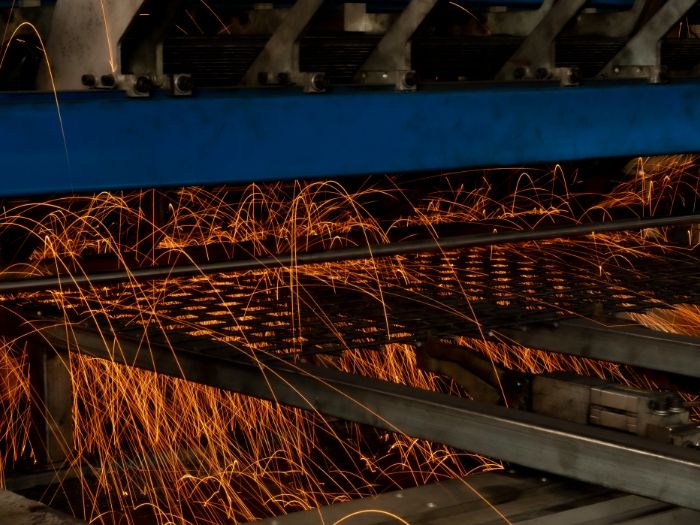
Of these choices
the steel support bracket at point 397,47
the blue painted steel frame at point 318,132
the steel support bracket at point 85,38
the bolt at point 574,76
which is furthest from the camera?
the bolt at point 574,76

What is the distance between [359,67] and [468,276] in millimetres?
1155

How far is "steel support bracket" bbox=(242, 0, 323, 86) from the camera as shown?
8.95 feet

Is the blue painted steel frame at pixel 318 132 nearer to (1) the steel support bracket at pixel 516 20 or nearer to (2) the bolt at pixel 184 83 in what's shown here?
(2) the bolt at pixel 184 83

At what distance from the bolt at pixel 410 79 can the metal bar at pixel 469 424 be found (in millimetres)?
657

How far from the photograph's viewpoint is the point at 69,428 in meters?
3.75

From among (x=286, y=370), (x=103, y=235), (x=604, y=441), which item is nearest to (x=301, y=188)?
(x=103, y=235)

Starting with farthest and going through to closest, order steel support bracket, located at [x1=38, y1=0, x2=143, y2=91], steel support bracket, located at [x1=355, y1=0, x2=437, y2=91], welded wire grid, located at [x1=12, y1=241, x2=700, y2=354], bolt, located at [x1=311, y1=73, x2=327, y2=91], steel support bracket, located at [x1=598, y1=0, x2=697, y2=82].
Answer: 1. steel support bracket, located at [x1=598, y1=0, x2=697, y2=82]
2. welded wire grid, located at [x1=12, y1=241, x2=700, y2=354]
3. steel support bracket, located at [x1=355, y1=0, x2=437, y2=91]
4. bolt, located at [x1=311, y1=73, x2=327, y2=91]
5. steel support bracket, located at [x1=38, y1=0, x2=143, y2=91]

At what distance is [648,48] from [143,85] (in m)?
1.60

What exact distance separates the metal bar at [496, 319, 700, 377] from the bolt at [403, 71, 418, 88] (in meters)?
0.75

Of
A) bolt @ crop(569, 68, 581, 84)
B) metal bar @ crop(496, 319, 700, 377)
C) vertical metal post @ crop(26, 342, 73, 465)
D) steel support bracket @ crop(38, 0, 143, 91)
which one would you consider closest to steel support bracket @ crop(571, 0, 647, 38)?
bolt @ crop(569, 68, 581, 84)

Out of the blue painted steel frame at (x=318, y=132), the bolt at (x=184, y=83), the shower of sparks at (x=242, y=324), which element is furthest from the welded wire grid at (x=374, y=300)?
the bolt at (x=184, y=83)

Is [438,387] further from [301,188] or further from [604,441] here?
[604,441]

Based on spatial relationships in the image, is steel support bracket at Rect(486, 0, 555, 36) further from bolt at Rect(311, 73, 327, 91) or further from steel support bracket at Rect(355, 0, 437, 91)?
bolt at Rect(311, 73, 327, 91)

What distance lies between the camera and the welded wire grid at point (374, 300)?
10.3 ft
